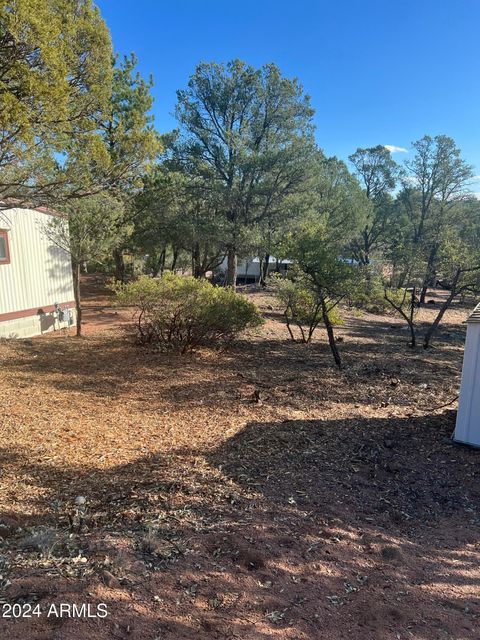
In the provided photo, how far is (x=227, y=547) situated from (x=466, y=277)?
12.2 metres

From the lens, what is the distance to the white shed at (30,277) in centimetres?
1048

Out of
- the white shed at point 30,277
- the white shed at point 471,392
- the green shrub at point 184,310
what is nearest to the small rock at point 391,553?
the white shed at point 471,392

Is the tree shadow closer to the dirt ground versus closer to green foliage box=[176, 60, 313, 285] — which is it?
the dirt ground

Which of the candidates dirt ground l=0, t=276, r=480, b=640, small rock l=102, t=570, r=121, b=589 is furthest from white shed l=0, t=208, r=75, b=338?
small rock l=102, t=570, r=121, b=589

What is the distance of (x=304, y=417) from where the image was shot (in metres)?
5.95

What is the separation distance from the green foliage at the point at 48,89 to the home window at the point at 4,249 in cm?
540

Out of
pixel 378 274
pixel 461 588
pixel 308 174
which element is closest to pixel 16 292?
pixel 378 274

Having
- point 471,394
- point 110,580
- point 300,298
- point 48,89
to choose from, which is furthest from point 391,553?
point 300,298

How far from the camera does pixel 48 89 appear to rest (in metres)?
4.27

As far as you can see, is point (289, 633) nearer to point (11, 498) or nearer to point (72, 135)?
point (11, 498)

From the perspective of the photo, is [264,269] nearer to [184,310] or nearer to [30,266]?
[30,266]

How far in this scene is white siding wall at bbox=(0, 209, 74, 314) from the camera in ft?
34.5

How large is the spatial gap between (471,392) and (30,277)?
10.9 m

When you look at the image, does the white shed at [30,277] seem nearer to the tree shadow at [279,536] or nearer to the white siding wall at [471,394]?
the tree shadow at [279,536]
